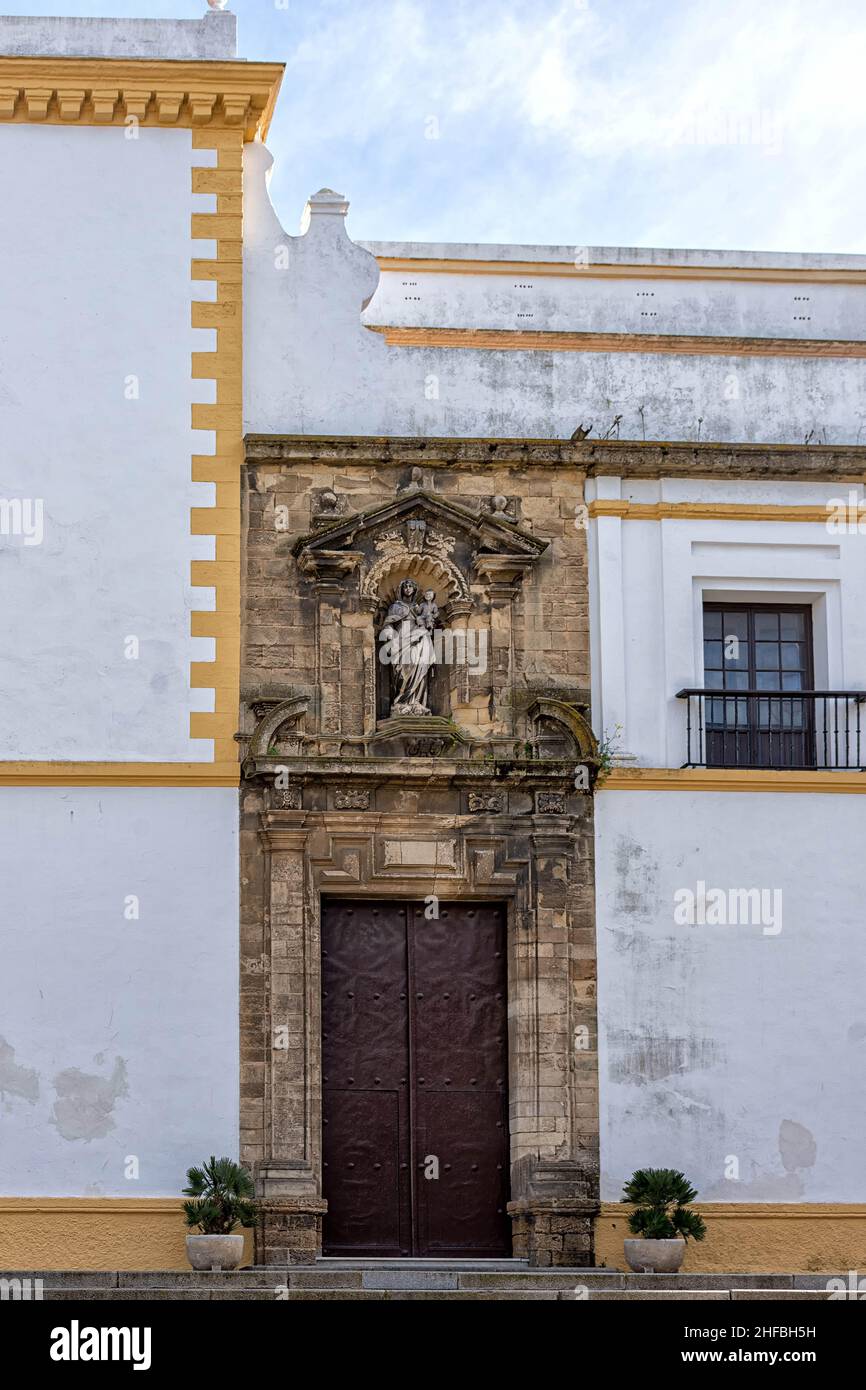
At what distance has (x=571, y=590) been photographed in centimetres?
1833

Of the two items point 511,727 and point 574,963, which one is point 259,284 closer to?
point 511,727

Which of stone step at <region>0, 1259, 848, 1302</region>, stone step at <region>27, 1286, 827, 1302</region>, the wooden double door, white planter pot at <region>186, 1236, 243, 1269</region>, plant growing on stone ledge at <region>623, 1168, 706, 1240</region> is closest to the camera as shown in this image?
stone step at <region>27, 1286, 827, 1302</region>

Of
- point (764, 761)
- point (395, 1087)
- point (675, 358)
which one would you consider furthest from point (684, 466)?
point (395, 1087)

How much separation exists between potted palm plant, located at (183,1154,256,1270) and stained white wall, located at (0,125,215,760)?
286 cm

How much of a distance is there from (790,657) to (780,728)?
23.0 inches

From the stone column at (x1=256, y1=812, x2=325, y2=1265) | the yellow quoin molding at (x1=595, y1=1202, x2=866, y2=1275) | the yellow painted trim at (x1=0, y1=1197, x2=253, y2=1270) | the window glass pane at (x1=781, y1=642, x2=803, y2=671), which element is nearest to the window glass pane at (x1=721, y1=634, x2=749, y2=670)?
the window glass pane at (x1=781, y1=642, x2=803, y2=671)

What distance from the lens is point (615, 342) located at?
792 inches

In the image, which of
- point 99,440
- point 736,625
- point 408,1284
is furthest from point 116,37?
point 408,1284

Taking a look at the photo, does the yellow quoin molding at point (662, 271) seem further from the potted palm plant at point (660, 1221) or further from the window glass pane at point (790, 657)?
the potted palm plant at point (660, 1221)

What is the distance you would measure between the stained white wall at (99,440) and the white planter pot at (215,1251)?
334 centimetres

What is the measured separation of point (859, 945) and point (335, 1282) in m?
4.57

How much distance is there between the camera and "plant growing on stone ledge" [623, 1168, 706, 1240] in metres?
16.7

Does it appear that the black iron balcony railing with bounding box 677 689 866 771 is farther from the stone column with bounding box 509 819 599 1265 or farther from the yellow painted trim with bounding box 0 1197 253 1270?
the yellow painted trim with bounding box 0 1197 253 1270
